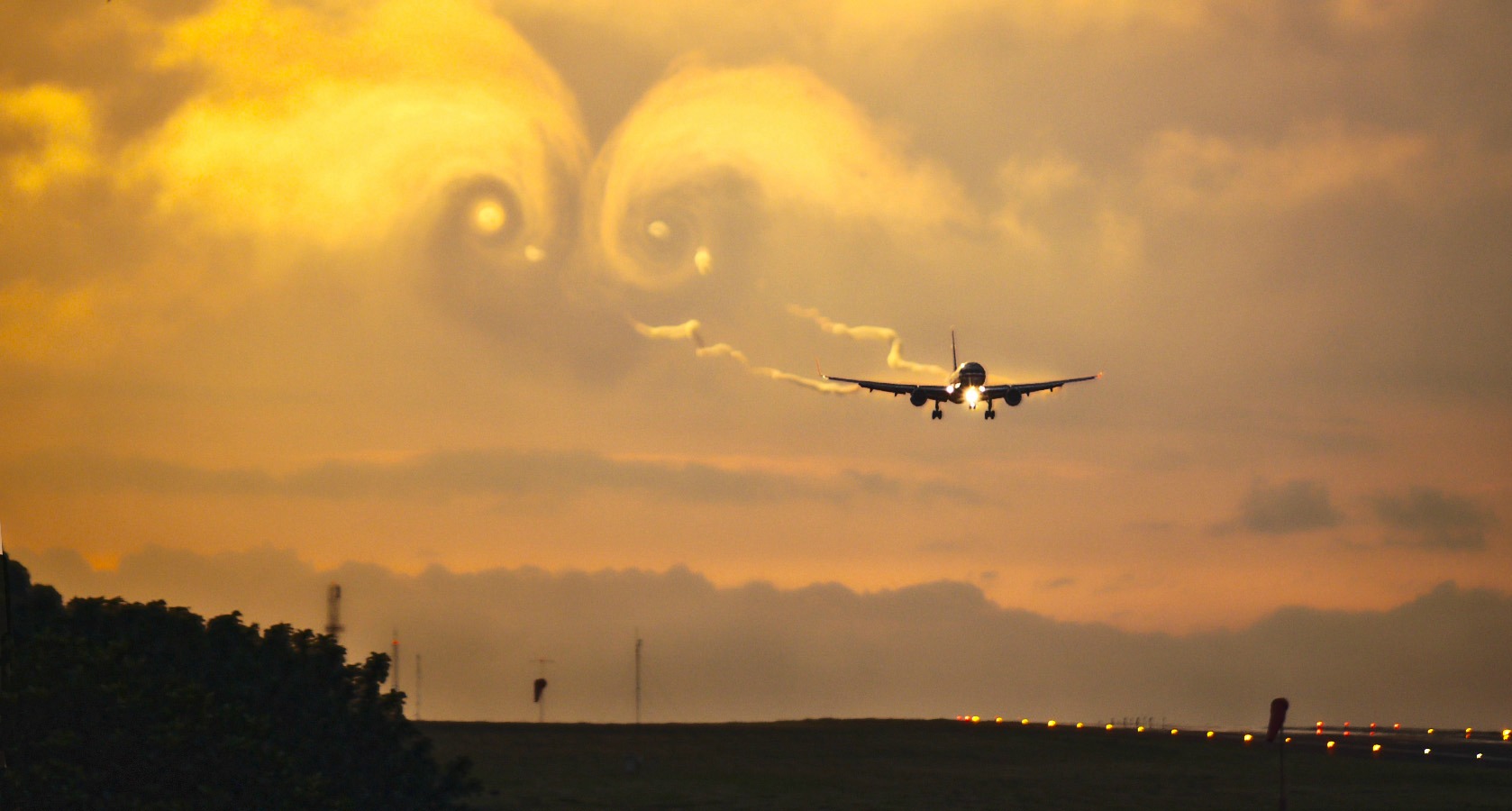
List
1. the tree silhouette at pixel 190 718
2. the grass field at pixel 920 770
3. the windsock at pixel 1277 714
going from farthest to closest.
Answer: the grass field at pixel 920 770, the windsock at pixel 1277 714, the tree silhouette at pixel 190 718

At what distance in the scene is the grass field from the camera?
430 ft

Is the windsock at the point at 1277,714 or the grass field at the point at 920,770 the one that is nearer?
the windsock at the point at 1277,714

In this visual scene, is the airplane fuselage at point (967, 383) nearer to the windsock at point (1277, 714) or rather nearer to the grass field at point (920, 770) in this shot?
the grass field at point (920, 770)

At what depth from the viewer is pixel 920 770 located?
15250 centimetres

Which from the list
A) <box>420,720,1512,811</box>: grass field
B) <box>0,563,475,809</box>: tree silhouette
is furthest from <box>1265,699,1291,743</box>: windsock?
<box>0,563,475,809</box>: tree silhouette

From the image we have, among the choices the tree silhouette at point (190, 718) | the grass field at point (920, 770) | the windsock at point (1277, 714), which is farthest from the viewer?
the grass field at point (920, 770)

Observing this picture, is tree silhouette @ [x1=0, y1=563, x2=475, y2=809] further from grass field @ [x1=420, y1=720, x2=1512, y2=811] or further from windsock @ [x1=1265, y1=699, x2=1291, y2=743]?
windsock @ [x1=1265, y1=699, x2=1291, y2=743]

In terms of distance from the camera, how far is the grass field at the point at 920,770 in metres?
131

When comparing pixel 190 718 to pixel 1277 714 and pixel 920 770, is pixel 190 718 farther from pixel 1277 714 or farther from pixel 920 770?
pixel 920 770

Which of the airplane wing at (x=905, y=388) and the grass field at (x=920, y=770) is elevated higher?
the airplane wing at (x=905, y=388)

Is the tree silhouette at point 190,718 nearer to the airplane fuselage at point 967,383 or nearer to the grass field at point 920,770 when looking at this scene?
the grass field at point 920,770

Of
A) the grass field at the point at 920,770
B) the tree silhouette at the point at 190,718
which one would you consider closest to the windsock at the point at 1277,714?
the grass field at the point at 920,770

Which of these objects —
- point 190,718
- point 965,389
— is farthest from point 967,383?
point 190,718

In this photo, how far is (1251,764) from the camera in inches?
5984
